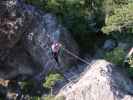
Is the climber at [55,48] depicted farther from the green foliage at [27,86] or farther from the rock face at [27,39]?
the green foliage at [27,86]

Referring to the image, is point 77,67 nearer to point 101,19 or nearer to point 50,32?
point 50,32

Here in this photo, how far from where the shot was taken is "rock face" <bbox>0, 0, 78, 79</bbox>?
17.9 meters

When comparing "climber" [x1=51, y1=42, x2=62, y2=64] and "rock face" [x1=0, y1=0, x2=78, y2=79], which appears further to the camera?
"rock face" [x1=0, y1=0, x2=78, y2=79]

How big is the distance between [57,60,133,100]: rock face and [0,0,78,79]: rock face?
2.63 m

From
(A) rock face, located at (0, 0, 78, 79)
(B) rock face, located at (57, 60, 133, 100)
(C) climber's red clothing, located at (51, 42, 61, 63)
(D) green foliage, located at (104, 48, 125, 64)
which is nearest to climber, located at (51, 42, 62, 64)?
(C) climber's red clothing, located at (51, 42, 61, 63)

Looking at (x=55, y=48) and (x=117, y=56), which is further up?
(x=55, y=48)

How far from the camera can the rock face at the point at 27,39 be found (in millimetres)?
17906

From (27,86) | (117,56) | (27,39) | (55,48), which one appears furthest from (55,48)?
(117,56)

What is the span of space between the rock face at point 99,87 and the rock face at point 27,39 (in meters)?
2.63

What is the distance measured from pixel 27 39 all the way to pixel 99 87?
5.15 metres

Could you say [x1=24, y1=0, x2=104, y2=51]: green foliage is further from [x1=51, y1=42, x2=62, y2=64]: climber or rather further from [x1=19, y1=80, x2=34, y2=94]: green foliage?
[x1=19, y1=80, x2=34, y2=94]: green foliage

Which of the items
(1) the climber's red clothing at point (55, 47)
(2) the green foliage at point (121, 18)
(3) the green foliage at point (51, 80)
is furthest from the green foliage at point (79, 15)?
(3) the green foliage at point (51, 80)

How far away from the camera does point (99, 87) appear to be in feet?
49.8

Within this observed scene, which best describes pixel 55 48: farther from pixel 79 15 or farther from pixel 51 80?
pixel 79 15
